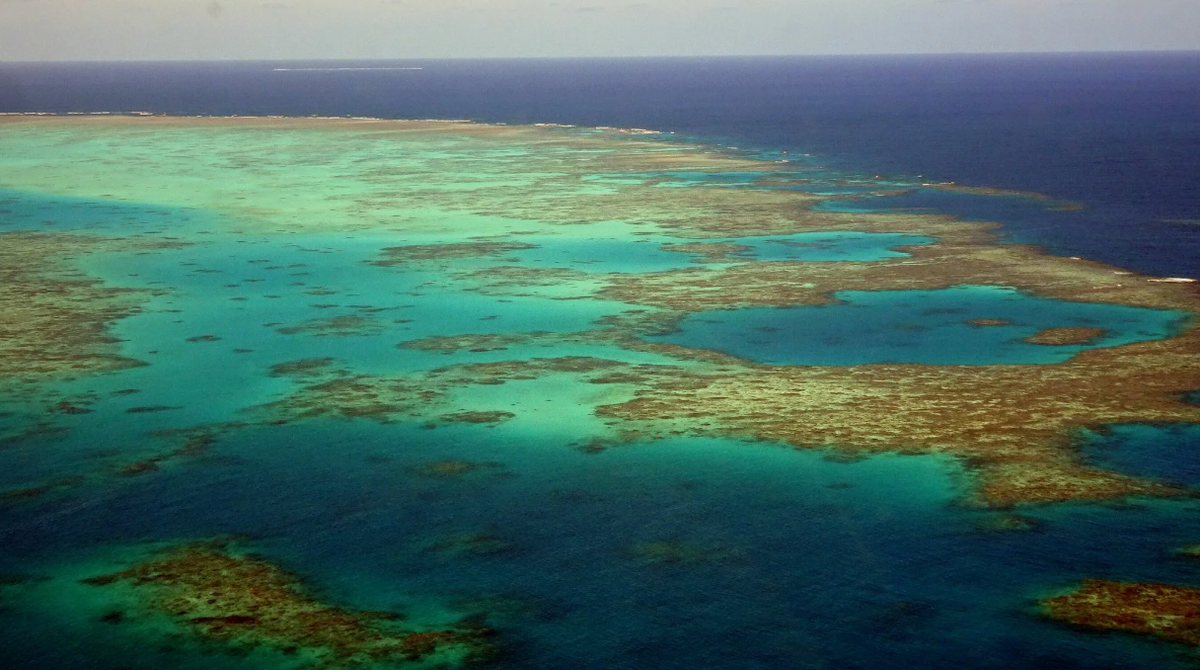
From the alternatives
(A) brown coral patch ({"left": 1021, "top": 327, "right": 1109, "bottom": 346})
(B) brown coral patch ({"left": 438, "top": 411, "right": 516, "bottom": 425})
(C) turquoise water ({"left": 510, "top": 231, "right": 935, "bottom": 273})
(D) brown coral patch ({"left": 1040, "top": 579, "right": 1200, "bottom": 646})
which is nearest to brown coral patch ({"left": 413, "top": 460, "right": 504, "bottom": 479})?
(B) brown coral patch ({"left": 438, "top": 411, "right": 516, "bottom": 425})

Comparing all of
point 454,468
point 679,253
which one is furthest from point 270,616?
point 679,253

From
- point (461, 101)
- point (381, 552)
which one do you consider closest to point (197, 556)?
point (381, 552)

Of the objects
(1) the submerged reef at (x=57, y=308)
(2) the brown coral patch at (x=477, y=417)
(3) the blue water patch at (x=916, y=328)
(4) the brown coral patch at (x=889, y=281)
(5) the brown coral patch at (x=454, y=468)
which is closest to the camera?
(5) the brown coral patch at (x=454, y=468)

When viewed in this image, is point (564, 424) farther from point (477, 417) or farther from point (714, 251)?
point (714, 251)

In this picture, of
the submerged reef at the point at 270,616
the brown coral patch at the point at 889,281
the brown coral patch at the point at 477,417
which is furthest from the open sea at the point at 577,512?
the brown coral patch at the point at 889,281

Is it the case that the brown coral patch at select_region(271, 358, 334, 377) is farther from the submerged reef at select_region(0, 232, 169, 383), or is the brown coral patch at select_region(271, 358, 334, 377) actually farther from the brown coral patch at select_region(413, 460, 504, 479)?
the brown coral patch at select_region(413, 460, 504, 479)

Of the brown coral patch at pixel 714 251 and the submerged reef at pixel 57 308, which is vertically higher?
the brown coral patch at pixel 714 251

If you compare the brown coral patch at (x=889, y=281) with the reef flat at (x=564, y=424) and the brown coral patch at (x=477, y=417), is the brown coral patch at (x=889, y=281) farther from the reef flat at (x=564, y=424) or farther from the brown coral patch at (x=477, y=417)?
the brown coral patch at (x=477, y=417)
